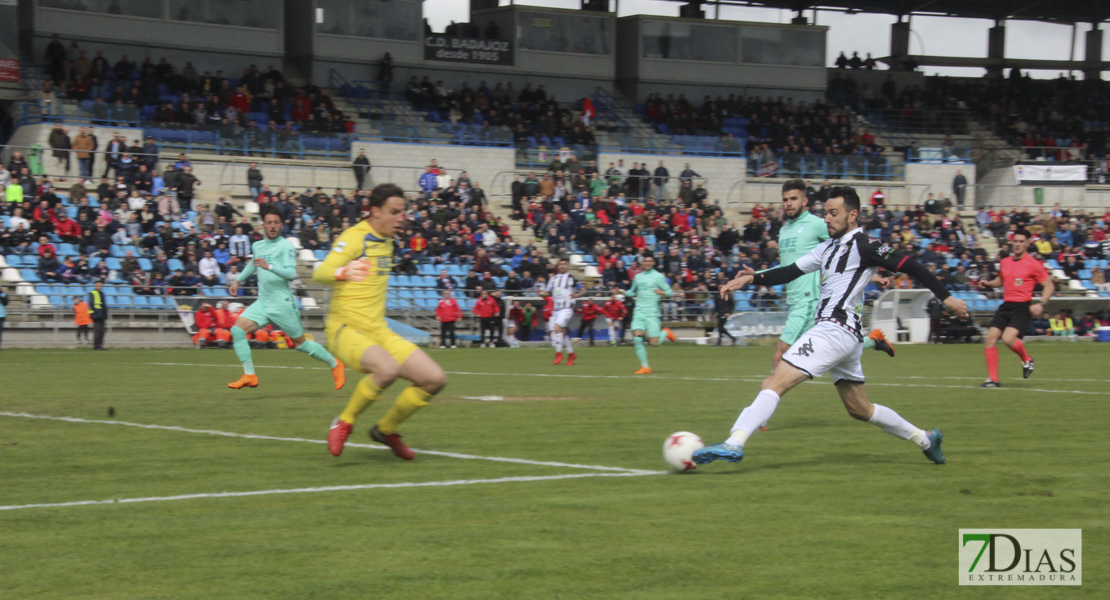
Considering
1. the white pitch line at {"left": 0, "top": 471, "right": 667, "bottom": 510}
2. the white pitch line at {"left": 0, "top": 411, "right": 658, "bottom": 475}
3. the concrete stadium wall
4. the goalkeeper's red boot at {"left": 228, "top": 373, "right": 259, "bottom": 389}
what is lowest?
the goalkeeper's red boot at {"left": 228, "top": 373, "right": 259, "bottom": 389}

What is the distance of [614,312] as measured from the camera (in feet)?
106

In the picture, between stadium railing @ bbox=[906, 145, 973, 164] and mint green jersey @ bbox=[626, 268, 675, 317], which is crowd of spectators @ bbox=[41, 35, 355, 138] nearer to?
mint green jersey @ bbox=[626, 268, 675, 317]

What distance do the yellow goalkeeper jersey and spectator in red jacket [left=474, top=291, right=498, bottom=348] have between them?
22.0m

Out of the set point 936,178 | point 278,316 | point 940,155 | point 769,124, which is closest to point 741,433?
point 278,316

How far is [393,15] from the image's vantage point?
4603 centimetres

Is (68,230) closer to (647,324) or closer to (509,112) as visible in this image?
(647,324)

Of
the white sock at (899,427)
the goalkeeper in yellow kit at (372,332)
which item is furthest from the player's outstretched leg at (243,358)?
the white sock at (899,427)

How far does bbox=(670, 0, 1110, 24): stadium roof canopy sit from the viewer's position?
180 ft

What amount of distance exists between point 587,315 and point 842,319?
2415cm

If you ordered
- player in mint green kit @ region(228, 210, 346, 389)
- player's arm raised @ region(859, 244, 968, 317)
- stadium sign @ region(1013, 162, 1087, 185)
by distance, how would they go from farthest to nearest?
stadium sign @ region(1013, 162, 1087, 185)
player in mint green kit @ region(228, 210, 346, 389)
player's arm raised @ region(859, 244, 968, 317)

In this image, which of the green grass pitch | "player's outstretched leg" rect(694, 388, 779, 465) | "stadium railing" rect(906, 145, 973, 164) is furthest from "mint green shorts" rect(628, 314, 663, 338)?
"stadium railing" rect(906, 145, 973, 164)

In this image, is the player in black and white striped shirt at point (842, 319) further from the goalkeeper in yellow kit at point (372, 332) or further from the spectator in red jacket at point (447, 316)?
the spectator in red jacket at point (447, 316)

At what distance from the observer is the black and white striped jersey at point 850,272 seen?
8.07 metres

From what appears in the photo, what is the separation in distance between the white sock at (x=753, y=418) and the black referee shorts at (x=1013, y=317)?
32.3 ft
